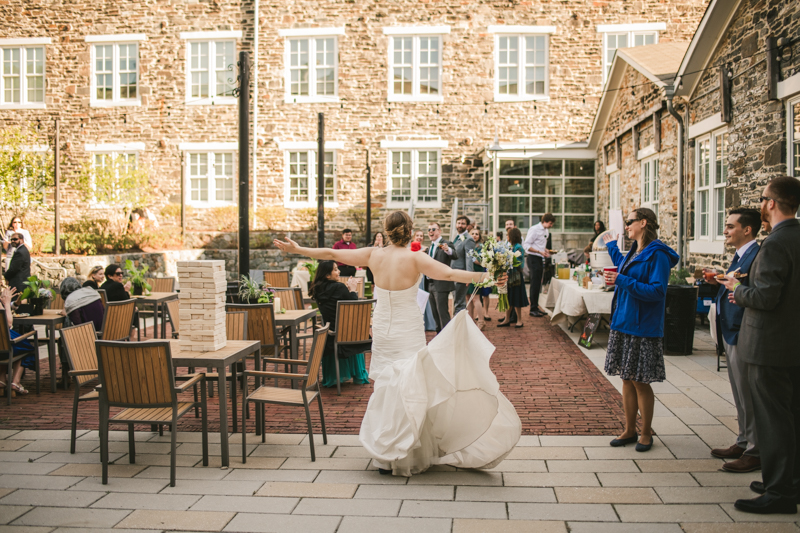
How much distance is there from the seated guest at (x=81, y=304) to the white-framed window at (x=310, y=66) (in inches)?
568

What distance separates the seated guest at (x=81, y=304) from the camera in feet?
23.0

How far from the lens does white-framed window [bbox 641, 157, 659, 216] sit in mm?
13039

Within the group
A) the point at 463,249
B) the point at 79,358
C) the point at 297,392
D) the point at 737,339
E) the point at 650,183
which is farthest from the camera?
the point at 650,183

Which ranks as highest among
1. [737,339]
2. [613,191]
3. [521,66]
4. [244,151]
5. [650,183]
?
[521,66]

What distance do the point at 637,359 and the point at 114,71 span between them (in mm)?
21653

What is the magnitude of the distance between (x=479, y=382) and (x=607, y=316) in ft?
19.4

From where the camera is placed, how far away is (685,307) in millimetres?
8133

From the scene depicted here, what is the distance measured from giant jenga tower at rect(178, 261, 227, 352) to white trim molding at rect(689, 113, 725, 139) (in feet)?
27.0

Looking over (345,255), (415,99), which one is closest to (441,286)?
(345,255)

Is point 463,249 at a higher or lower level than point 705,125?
lower

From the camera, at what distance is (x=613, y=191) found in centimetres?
1664

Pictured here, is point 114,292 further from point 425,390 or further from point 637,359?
point 637,359

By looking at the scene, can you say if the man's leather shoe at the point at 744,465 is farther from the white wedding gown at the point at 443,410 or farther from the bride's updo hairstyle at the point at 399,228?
the bride's updo hairstyle at the point at 399,228

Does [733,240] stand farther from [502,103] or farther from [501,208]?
[502,103]
